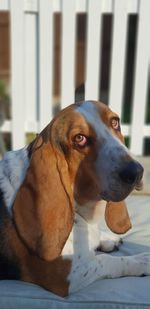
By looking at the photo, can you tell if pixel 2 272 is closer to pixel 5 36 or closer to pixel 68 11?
pixel 68 11

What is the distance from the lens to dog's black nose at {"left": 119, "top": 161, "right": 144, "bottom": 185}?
6.26 ft

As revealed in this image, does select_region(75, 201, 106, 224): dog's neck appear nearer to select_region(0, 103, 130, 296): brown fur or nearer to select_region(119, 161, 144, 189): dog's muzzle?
select_region(0, 103, 130, 296): brown fur

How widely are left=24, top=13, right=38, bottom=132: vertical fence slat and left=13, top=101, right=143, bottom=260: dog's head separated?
8.98 ft

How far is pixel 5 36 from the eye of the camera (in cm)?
792

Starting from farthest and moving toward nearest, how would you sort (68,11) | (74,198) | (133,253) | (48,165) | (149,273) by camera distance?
(68,11) < (133,253) < (149,273) < (74,198) < (48,165)

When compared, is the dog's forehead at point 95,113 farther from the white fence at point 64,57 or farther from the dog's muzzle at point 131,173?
the white fence at point 64,57

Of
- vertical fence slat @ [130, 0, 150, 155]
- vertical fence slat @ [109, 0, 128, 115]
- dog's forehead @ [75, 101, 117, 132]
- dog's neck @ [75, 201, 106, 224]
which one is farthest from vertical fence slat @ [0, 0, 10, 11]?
dog's neck @ [75, 201, 106, 224]

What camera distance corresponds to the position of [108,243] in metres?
2.70

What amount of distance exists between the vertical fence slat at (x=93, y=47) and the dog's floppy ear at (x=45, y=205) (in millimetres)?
2750

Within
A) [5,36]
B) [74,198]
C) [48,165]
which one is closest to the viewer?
[48,165]

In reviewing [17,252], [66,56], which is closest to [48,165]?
[17,252]

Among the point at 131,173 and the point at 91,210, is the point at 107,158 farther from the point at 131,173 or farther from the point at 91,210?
the point at 91,210

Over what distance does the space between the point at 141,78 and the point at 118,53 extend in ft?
1.00

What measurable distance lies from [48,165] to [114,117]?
343 millimetres
